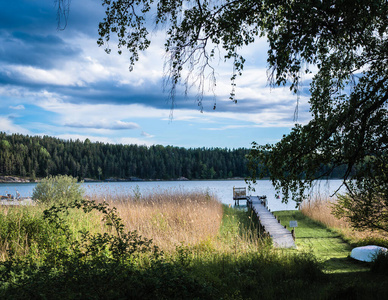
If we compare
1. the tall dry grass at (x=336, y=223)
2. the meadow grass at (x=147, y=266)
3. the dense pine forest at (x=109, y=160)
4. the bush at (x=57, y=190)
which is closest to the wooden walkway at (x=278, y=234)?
the tall dry grass at (x=336, y=223)

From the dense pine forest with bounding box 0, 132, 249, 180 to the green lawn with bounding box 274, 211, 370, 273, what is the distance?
4697 cm

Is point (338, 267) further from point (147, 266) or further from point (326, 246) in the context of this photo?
point (147, 266)

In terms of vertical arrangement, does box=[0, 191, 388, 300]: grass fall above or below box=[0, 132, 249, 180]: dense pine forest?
below

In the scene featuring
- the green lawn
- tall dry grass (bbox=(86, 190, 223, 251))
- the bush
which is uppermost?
the bush

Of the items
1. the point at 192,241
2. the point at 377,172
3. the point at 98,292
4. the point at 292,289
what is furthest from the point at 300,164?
the point at 98,292

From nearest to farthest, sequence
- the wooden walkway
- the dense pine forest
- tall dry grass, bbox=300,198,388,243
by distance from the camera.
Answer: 1. the wooden walkway
2. tall dry grass, bbox=300,198,388,243
3. the dense pine forest

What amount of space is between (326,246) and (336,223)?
3541mm

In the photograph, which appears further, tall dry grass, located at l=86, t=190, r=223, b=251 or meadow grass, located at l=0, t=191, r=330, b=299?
tall dry grass, located at l=86, t=190, r=223, b=251

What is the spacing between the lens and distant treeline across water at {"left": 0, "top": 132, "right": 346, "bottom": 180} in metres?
61.9

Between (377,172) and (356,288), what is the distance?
1.98 m

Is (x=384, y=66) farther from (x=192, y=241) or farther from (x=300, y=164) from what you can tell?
(x=192, y=241)

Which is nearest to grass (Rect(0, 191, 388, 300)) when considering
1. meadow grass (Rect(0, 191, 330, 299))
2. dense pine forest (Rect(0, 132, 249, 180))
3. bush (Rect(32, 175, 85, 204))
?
meadow grass (Rect(0, 191, 330, 299))

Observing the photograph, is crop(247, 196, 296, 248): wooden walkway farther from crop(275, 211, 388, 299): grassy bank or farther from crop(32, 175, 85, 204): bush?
crop(32, 175, 85, 204): bush

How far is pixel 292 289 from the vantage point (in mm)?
6066
